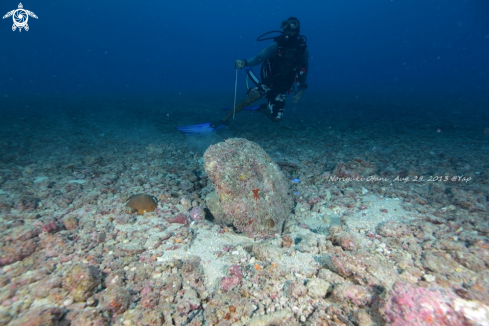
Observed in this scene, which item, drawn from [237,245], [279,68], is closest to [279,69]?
[279,68]

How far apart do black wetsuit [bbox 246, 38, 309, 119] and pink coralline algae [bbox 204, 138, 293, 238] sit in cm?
492

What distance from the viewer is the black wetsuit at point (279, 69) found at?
7.18 metres

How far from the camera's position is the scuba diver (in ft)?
23.0

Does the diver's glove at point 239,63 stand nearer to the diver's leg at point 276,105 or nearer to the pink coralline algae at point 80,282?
the diver's leg at point 276,105

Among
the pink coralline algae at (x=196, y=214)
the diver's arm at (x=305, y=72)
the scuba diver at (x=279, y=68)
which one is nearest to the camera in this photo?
the pink coralline algae at (x=196, y=214)

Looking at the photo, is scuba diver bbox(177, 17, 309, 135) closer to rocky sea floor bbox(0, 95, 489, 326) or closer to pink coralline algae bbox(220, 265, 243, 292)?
rocky sea floor bbox(0, 95, 489, 326)

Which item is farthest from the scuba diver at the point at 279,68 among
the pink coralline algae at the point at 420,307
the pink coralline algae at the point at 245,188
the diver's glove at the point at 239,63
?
the pink coralline algae at the point at 420,307

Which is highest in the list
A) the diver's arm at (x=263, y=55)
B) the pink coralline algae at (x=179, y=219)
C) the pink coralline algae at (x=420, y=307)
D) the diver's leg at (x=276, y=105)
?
the diver's arm at (x=263, y=55)

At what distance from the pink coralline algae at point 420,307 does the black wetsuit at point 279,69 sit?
22.4 ft

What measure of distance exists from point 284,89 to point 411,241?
241 inches

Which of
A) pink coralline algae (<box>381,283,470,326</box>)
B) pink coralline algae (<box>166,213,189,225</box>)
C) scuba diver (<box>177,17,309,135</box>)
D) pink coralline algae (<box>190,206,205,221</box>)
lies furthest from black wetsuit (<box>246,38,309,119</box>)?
pink coralline algae (<box>381,283,470,326</box>)

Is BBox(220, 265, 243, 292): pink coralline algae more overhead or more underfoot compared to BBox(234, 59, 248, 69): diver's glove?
more underfoot

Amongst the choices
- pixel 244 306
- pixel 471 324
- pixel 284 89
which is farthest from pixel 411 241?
pixel 284 89

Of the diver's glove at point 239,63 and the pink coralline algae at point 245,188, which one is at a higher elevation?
the diver's glove at point 239,63
